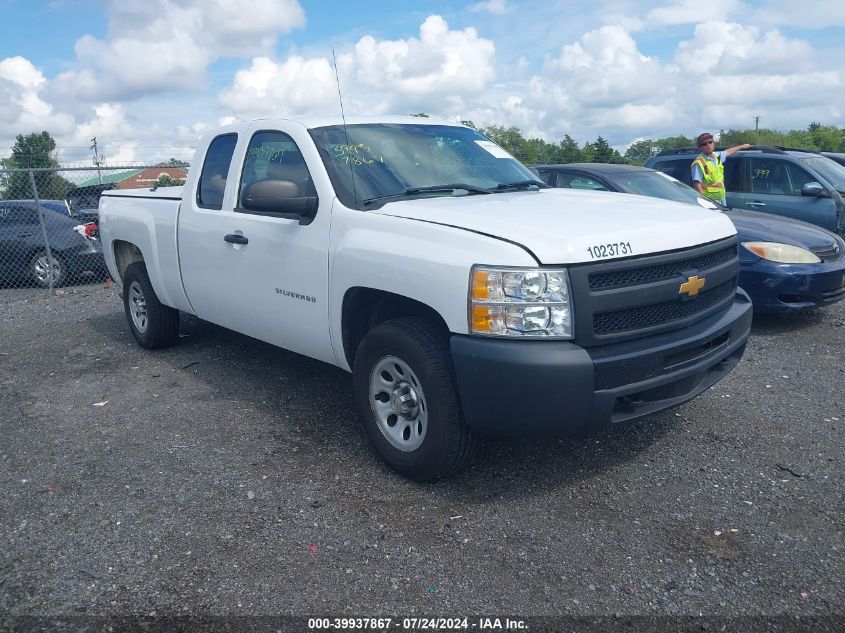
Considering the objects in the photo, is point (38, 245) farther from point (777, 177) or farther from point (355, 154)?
point (777, 177)

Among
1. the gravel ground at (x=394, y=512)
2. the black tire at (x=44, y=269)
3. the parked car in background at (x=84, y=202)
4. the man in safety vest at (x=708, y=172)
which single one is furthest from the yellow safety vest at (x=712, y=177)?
the black tire at (x=44, y=269)

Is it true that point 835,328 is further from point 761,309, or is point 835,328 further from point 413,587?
point 413,587

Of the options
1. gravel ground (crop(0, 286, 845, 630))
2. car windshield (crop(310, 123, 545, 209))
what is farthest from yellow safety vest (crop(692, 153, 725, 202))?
car windshield (crop(310, 123, 545, 209))

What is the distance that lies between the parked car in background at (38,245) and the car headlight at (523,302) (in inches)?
380

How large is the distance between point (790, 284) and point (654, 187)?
1884mm

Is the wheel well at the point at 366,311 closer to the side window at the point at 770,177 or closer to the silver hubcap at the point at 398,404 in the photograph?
the silver hubcap at the point at 398,404

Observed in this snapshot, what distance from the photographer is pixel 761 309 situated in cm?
675

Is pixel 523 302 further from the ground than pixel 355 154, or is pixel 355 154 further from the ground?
pixel 355 154

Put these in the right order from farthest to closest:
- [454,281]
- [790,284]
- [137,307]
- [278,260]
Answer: [137,307] → [790,284] → [278,260] → [454,281]

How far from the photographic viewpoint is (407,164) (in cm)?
447

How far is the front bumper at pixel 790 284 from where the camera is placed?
657cm

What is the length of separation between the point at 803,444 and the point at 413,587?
103 inches

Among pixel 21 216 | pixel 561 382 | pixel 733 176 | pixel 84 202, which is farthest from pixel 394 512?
pixel 84 202

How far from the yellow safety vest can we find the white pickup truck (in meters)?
5.07
